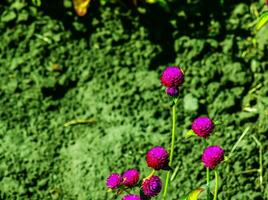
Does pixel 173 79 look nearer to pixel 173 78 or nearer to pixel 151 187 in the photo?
pixel 173 78

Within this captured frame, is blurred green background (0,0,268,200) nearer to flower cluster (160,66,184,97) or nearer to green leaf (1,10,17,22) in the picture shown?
green leaf (1,10,17,22)

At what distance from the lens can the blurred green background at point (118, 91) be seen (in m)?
2.26

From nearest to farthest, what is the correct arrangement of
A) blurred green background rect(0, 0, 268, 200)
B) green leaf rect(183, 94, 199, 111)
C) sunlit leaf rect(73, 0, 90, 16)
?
blurred green background rect(0, 0, 268, 200), green leaf rect(183, 94, 199, 111), sunlit leaf rect(73, 0, 90, 16)

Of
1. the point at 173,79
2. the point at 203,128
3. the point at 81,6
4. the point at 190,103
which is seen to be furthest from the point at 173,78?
the point at 81,6

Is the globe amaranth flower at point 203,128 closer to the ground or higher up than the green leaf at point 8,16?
closer to the ground

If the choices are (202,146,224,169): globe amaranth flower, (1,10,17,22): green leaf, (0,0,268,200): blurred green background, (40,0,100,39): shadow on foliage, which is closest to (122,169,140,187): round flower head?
(202,146,224,169): globe amaranth flower

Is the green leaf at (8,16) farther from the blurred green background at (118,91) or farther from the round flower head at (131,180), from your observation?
the round flower head at (131,180)

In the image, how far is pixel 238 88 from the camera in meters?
2.50

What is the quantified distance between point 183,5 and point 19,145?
1029mm

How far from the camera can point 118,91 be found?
2510 millimetres

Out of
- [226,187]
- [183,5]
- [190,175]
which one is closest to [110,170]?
[190,175]

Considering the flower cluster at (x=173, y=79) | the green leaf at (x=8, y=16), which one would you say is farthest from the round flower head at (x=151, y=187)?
the green leaf at (x=8, y=16)

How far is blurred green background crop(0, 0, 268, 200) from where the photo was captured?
7.41 feet

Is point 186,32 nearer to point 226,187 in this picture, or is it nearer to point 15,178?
point 226,187
